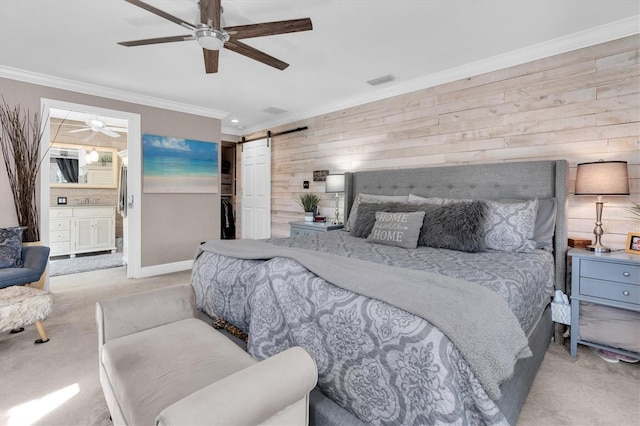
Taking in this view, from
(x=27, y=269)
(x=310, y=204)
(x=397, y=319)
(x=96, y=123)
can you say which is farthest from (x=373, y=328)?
(x=96, y=123)

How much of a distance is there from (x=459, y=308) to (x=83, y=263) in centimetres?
612

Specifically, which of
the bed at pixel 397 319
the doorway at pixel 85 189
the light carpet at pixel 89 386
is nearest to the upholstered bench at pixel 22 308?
the light carpet at pixel 89 386

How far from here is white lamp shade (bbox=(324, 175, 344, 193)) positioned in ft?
13.9

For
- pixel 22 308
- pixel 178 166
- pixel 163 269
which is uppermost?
pixel 178 166

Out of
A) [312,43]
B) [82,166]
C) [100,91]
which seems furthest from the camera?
[82,166]

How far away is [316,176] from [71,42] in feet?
10.3

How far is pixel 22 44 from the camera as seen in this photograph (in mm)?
2875

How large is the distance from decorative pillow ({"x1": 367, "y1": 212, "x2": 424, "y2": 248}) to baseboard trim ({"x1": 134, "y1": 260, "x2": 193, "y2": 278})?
3390mm

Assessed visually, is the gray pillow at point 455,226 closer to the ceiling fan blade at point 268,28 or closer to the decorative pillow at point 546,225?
the decorative pillow at point 546,225

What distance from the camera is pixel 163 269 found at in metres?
4.67

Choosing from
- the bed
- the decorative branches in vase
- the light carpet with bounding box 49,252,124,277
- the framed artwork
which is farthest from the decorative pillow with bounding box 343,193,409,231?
the light carpet with bounding box 49,252,124,277

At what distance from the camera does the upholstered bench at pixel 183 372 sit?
2.79 ft

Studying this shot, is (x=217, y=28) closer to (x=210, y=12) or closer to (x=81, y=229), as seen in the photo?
(x=210, y=12)

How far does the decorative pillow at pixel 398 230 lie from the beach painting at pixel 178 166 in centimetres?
335
